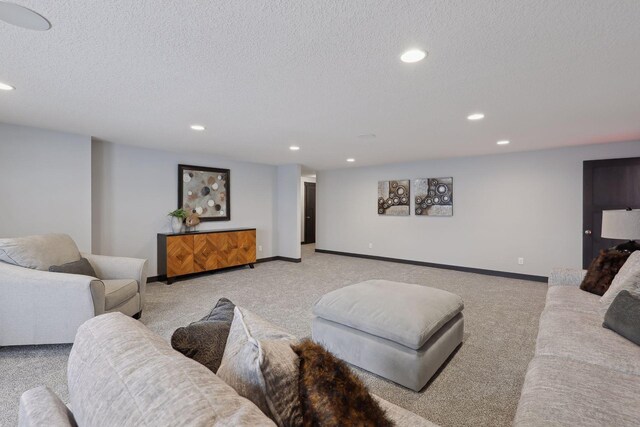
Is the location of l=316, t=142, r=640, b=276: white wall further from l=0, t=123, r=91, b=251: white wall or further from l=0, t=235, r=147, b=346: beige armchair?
l=0, t=235, r=147, b=346: beige armchair

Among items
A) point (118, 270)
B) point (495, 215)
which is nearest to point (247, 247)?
point (118, 270)

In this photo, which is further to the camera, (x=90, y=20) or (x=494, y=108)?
(x=494, y=108)

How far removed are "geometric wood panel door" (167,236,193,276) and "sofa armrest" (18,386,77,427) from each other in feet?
13.5

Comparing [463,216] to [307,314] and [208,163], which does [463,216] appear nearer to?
[307,314]

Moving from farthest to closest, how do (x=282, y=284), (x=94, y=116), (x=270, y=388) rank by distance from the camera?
(x=282, y=284)
(x=94, y=116)
(x=270, y=388)

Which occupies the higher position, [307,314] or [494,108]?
[494,108]

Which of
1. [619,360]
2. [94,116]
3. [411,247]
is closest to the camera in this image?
[619,360]

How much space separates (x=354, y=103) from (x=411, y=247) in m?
4.34

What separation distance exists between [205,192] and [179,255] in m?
1.35

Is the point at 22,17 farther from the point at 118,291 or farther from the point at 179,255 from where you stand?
the point at 179,255

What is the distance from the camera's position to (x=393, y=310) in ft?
7.12

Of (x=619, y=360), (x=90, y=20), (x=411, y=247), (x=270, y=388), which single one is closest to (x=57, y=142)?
(x=90, y=20)

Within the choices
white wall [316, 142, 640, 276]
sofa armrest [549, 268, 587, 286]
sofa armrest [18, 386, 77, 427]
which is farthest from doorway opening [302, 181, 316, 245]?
sofa armrest [18, 386, 77, 427]

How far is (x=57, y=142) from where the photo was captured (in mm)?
3789
